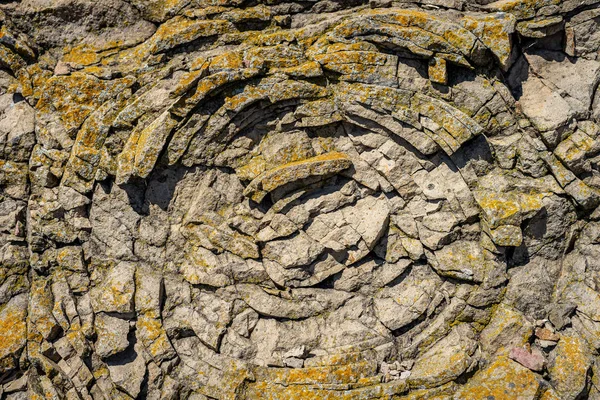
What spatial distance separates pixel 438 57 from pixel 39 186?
47.3 ft

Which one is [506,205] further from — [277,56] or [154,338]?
[154,338]

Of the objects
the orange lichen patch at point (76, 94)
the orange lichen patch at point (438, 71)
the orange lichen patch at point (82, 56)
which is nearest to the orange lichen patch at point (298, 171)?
the orange lichen patch at point (438, 71)

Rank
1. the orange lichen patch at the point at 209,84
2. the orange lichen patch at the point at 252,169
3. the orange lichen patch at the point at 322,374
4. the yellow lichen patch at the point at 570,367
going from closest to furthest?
the yellow lichen patch at the point at 570,367
the orange lichen patch at the point at 209,84
the orange lichen patch at the point at 322,374
the orange lichen patch at the point at 252,169

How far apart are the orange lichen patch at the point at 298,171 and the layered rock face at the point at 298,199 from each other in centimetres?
7

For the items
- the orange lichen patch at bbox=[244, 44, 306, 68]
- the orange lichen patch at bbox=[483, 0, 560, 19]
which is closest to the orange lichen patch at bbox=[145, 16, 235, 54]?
the orange lichen patch at bbox=[244, 44, 306, 68]

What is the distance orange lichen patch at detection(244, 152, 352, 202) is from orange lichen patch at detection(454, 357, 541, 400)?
26.5ft

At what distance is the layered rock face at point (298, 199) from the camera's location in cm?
1427

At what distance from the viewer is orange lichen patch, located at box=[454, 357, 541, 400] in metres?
13.4

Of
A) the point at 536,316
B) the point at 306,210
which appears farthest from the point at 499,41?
the point at 536,316


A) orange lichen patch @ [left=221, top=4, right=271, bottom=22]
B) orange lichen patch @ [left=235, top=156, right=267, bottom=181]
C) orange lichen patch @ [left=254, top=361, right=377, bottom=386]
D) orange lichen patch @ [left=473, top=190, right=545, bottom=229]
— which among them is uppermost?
orange lichen patch @ [left=221, top=4, right=271, bottom=22]

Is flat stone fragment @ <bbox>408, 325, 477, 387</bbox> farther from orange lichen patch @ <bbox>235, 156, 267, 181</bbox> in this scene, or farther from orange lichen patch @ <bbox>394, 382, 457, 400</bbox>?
orange lichen patch @ <bbox>235, 156, 267, 181</bbox>

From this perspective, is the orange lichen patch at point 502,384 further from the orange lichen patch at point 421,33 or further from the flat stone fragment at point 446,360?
the orange lichen patch at point 421,33

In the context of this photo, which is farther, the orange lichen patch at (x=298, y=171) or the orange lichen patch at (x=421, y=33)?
the orange lichen patch at (x=298, y=171)

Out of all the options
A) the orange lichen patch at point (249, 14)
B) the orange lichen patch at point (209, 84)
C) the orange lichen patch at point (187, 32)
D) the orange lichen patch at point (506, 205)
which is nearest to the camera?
the orange lichen patch at point (209, 84)
